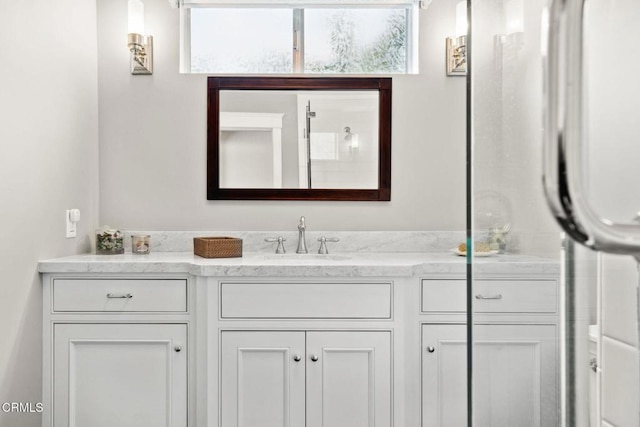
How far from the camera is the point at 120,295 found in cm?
178

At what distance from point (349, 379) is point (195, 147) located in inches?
52.8

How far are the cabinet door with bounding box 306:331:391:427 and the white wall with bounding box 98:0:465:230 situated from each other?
712 mm

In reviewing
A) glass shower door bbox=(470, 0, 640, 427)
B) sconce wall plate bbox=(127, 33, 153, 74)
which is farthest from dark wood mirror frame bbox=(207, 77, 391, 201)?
glass shower door bbox=(470, 0, 640, 427)

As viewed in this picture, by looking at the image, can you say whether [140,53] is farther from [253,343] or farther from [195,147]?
[253,343]

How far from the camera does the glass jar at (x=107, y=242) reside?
6.84ft

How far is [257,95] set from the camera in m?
2.27

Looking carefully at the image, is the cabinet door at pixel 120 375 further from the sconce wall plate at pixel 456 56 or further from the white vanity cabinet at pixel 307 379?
the sconce wall plate at pixel 456 56

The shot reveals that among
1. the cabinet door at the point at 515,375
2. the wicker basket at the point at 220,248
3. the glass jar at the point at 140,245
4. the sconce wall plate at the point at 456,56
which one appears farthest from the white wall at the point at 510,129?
the glass jar at the point at 140,245

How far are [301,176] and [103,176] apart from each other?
1.00m

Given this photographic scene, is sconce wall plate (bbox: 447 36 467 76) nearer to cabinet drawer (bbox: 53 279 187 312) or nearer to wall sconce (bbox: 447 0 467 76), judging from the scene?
wall sconce (bbox: 447 0 467 76)

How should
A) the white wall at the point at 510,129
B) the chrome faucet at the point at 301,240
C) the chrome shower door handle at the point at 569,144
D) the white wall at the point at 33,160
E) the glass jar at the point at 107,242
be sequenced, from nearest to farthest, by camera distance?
the chrome shower door handle at the point at 569,144, the white wall at the point at 510,129, the white wall at the point at 33,160, the glass jar at the point at 107,242, the chrome faucet at the point at 301,240

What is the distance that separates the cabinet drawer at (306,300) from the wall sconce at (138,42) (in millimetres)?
1229

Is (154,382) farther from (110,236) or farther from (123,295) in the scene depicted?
(110,236)

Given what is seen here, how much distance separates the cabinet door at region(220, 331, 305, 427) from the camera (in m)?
1.72
